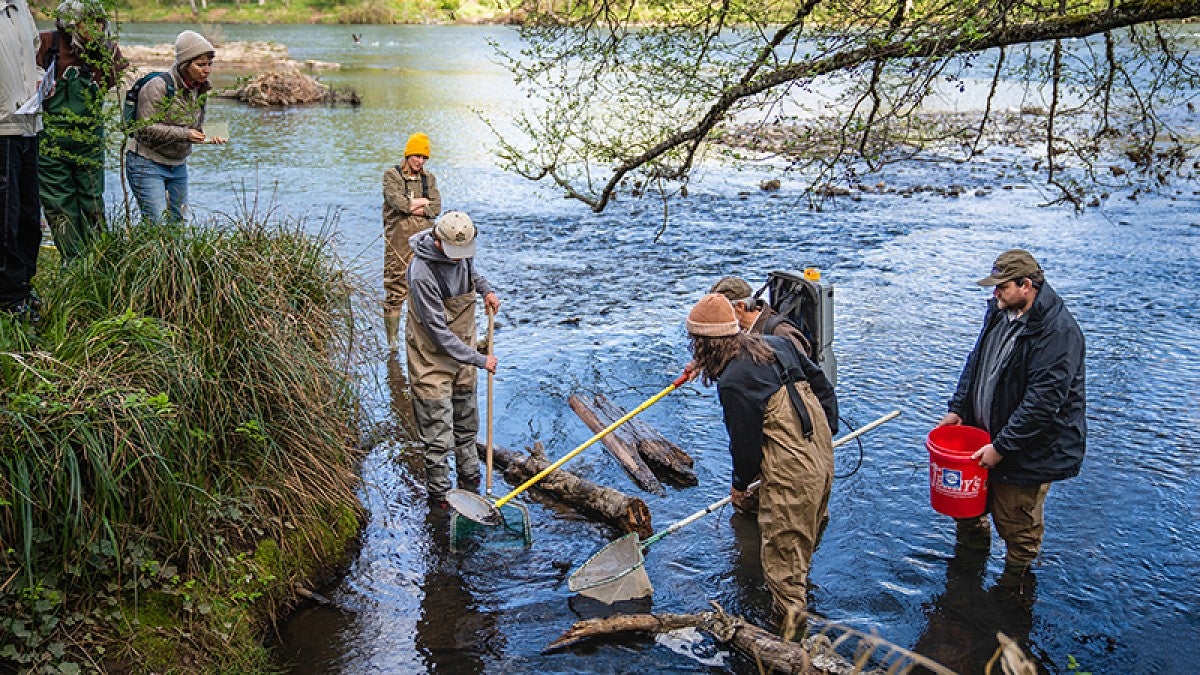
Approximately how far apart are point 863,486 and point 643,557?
2192 mm

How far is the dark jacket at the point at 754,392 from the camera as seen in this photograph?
513 centimetres

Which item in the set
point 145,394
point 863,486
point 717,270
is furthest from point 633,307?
point 145,394

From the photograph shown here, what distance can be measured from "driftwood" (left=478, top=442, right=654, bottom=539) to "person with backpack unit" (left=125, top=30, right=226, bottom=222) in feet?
10.2

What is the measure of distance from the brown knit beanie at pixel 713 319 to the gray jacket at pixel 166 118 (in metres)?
4.47

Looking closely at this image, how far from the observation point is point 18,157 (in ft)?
19.1

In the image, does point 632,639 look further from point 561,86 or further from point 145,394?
point 561,86

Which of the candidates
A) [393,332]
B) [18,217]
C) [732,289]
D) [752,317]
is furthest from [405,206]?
[752,317]

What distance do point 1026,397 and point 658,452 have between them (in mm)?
2816

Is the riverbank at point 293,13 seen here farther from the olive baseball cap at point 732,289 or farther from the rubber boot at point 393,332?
the olive baseball cap at point 732,289

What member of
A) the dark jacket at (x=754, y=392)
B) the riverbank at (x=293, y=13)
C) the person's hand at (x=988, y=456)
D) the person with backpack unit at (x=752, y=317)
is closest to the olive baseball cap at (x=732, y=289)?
the person with backpack unit at (x=752, y=317)

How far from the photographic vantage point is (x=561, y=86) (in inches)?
336

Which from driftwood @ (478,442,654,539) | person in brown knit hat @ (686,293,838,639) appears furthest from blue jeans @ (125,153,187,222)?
person in brown knit hat @ (686,293,838,639)

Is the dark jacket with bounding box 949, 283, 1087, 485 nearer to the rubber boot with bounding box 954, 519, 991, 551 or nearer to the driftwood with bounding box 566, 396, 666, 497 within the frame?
the rubber boot with bounding box 954, 519, 991, 551

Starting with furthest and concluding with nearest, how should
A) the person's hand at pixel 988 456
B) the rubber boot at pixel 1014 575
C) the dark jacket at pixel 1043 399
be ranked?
the rubber boot at pixel 1014 575, the person's hand at pixel 988 456, the dark jacket at pixel 1043 399
